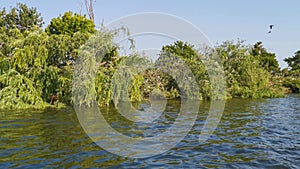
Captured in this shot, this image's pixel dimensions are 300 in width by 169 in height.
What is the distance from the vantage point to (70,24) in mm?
31719

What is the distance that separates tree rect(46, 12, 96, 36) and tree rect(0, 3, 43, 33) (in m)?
12.8

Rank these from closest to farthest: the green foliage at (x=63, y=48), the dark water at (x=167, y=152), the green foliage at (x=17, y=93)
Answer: the dark water at (x=167, y=152) < the green foliage at (x=17, y=93) < the green foliage at (x=63, y=48)

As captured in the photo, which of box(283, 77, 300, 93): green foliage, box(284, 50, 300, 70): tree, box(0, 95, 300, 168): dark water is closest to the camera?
box(0, 95, 300, 168): dark water

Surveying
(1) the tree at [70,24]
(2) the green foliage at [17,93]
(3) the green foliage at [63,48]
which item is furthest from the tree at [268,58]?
(2) the green foliage at [17,93]

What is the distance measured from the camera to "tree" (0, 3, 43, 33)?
43053mm

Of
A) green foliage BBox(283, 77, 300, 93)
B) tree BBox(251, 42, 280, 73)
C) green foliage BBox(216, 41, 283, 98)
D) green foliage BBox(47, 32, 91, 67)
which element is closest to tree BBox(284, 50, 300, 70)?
tree BBox(251, 42, 280, 73)

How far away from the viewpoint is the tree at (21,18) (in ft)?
141

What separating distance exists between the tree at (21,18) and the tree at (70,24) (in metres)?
12.8

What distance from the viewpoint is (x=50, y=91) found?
20.1m

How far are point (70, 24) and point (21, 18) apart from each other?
18.6 m

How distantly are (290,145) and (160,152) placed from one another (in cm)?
398

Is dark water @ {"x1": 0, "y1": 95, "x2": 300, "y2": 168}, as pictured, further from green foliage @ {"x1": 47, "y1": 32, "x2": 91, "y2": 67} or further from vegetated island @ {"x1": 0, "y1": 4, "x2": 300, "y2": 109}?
green foliage @ {"x1": 47, "y1": 32, "x2": 91, "y2": 67}

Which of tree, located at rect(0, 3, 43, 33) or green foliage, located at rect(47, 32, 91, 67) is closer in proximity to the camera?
green foliage, located at rect(47, 32, 91, 67)

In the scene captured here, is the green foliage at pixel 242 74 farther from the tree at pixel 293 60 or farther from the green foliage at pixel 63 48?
the tree at pixel 293 60
